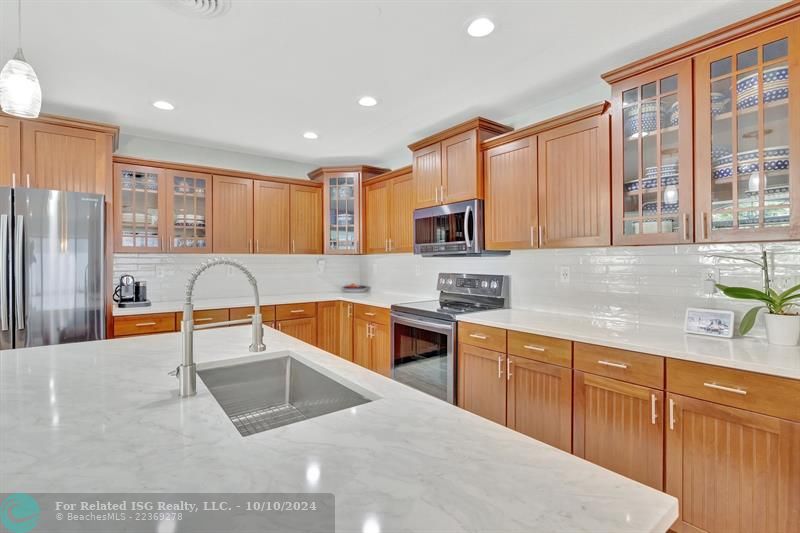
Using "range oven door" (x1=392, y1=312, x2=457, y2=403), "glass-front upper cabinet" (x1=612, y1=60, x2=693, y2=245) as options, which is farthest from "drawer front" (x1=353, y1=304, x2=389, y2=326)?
"glass-front upper cabinet" (x1=612, y1=60, x2=693, y2=245)

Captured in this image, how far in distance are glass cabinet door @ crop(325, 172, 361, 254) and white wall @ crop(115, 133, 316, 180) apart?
47 cm

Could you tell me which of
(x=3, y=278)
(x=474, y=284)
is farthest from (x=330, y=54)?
(x=3, y=278)

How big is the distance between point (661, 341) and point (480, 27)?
1821 millimetres

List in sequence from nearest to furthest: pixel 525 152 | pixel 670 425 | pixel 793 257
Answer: pixel 670 425, pixel 793 257, pixel 525 152

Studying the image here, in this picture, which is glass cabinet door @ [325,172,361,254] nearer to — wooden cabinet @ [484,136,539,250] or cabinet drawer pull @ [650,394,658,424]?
wooden cabinet @ [484,136,539,250]

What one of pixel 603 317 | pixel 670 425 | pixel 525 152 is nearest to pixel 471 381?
pixel 603 317

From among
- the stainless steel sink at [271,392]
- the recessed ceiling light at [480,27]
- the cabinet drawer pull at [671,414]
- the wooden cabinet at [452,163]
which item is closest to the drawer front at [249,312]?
the wooden cabinet at [452,163]

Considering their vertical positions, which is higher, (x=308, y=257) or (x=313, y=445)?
(x=308, y=257)

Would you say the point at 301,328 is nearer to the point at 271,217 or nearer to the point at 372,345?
the point at 372,345

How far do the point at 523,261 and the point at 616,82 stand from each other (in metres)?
1.33

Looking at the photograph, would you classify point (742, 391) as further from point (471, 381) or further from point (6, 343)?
point (6, 343)

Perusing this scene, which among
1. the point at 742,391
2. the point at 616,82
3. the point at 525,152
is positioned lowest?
the point at 742,391

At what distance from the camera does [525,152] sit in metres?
2.68

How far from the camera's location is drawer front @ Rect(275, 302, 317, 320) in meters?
3.68
